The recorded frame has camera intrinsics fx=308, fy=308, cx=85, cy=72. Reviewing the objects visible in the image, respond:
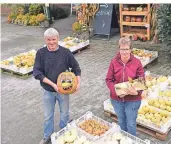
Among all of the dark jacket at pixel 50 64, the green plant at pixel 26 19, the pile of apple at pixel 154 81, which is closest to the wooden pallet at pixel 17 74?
the pile of apple at pixel 154 81

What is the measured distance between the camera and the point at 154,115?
496cm

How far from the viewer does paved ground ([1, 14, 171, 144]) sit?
543 centimetres

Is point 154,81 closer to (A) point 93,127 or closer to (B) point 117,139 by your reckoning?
(A) point 93,127

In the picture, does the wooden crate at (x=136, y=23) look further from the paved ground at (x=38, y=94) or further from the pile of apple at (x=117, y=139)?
the pile of apple at (x=117, y=139)

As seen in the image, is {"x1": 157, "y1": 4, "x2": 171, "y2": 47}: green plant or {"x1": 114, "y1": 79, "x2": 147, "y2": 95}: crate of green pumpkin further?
{"x1": 157, "y1": 4, "x2": 171, "y2": 47}: green plant

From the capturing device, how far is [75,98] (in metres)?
6.51

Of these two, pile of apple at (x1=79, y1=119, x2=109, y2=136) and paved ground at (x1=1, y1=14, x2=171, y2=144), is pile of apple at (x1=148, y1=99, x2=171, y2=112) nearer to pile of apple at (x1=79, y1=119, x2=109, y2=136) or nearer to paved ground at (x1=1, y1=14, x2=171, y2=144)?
paved ground at (x1=1, y1=14, x2=171, y2=144)

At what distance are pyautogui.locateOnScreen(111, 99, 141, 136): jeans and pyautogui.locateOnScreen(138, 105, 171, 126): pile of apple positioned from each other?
53cm

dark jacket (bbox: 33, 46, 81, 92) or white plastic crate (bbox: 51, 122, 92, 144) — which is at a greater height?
dark jacket (bbox: 33, 46, 81, 92)

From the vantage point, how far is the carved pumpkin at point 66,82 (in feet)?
14.3

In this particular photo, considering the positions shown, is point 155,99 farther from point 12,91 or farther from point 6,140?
point 12,91

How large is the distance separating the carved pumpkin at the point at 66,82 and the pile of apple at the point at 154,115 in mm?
1319

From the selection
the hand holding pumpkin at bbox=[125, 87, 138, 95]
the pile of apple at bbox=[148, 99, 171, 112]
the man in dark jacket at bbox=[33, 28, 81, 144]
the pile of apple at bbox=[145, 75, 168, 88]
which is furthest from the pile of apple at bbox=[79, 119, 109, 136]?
the pile of apple at bbox=[145, 75, 168, 88]

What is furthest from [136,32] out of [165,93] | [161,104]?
[161,104]
